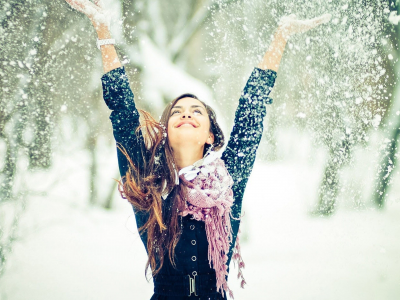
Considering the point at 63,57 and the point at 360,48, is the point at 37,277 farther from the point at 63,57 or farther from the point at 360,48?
the point at 360,48

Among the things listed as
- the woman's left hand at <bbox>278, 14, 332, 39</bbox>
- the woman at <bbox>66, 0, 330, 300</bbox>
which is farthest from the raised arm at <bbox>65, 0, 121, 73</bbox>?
the woman's left hand at <bbox>278, 14, 332, 39</bbox>

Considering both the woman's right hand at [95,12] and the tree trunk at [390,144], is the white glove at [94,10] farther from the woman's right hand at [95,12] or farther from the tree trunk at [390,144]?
the tree trunk at [390,144]

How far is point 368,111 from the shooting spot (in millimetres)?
1599

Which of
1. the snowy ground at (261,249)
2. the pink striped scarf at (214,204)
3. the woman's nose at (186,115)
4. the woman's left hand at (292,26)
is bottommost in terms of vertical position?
the snowy ground at (261,249)

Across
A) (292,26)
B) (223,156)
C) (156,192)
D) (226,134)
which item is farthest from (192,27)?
(156,192)

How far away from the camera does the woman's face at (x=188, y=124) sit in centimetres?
80

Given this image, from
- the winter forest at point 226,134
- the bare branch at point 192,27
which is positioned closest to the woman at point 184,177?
the winter forest at point 226,134

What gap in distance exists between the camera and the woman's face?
2.61ft

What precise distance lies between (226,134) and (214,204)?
1015 mm

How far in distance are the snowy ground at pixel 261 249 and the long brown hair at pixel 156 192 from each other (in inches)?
36.6

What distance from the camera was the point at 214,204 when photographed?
0.76 m

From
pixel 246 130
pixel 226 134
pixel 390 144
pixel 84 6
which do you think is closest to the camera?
pixel 84 6

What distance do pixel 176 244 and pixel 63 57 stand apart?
137 centimetres

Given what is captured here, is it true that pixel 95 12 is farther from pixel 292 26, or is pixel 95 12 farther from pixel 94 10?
pixel 292 26
